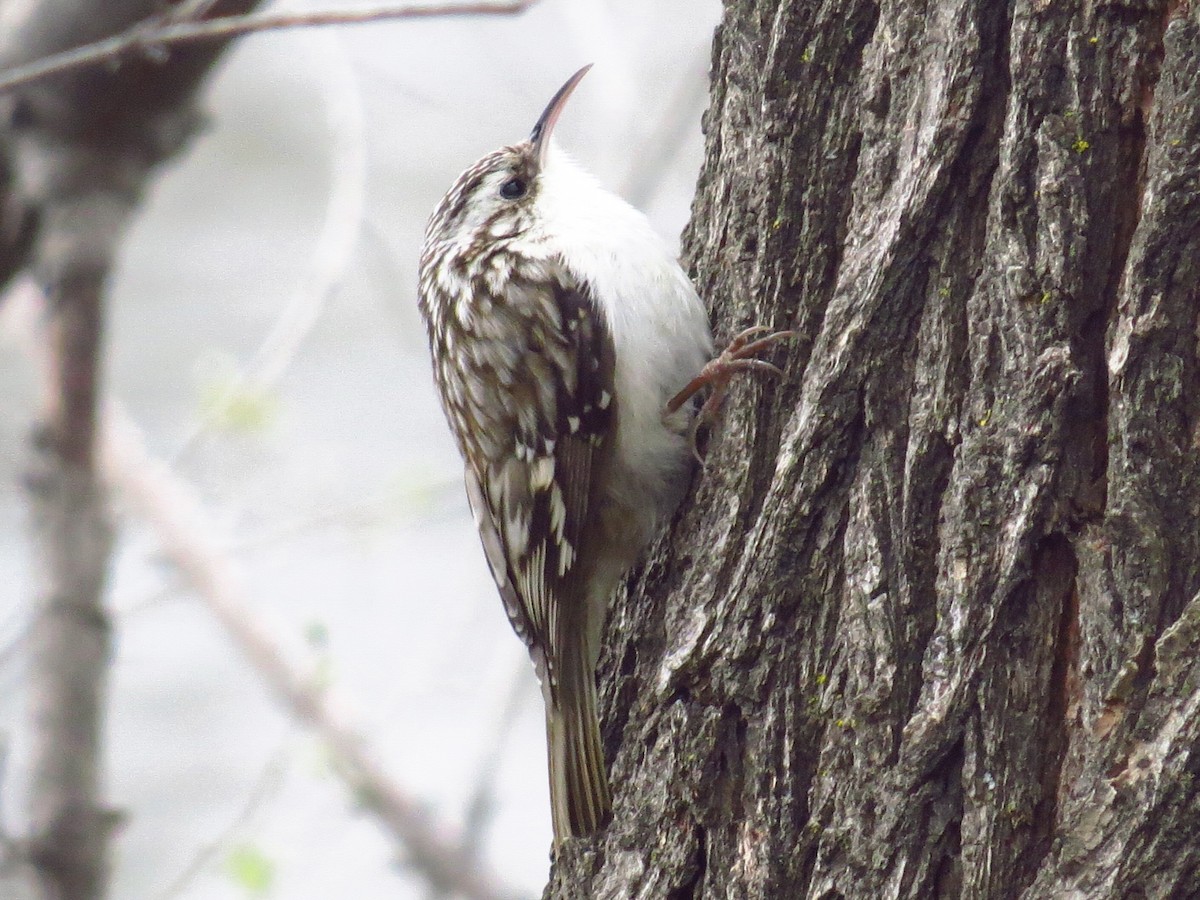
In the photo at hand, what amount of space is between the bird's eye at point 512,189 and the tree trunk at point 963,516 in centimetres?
121

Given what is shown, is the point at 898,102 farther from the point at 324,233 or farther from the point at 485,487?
the point at 324,233

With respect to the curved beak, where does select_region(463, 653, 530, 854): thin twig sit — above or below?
below

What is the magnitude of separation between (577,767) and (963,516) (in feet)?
2.45

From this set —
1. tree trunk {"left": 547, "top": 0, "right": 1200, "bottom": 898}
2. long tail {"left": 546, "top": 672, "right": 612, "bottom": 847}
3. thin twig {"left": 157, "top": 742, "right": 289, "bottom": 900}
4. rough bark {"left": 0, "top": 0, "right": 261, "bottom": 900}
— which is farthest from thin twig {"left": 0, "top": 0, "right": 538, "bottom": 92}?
thin twig {"left": 157, "top": 742, "right": 289, "bottom": 900}

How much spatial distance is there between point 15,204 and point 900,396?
2106mm

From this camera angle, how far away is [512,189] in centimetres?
314

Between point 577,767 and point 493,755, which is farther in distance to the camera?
point 493,755

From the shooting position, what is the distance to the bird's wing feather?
2609mm

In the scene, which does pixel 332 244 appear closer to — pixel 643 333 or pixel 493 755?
pixel 493 755

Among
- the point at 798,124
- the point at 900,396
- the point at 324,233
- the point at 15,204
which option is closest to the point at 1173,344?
the point at 900,396

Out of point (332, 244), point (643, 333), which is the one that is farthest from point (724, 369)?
point (332, 244)

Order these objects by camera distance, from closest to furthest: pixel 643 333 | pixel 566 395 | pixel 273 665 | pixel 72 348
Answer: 1. pixel 643 333
2. pixel 566 395
3. pixel 72 348
4. pixel 273 665

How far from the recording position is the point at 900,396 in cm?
181

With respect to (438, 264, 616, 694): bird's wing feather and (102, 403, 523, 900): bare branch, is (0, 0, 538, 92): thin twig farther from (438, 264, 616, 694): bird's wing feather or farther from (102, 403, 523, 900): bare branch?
(102, 403, 523, 900): bare branch
